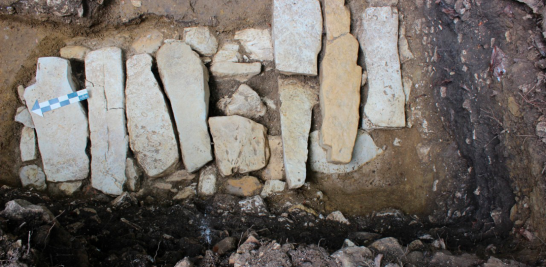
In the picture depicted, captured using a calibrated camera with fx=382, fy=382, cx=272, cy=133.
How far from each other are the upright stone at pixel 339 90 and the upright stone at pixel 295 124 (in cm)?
14

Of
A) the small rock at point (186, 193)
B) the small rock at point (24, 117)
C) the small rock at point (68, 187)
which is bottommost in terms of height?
the small rock at point (186, 193)

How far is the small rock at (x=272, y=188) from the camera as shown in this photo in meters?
2.99

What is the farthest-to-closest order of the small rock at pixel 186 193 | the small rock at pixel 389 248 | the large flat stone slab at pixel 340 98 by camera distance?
1. the small rock at pixel 186 193
2. the large flat stone slab at pixel 340 98
3. the small rock at pixel 389 248

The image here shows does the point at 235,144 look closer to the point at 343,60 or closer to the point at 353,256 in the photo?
the point at 343,60

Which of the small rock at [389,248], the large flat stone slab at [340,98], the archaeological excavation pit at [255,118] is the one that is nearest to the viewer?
the small rock at [389,248]

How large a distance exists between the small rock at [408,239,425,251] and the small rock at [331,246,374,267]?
12.5 inches

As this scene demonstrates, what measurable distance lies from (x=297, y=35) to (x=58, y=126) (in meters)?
1.98

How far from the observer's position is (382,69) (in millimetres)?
3041

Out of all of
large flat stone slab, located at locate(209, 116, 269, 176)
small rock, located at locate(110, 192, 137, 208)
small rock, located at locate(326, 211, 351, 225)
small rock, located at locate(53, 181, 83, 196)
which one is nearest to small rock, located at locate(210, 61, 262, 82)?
large flat stone slab, located at locate(209, 116, 269, 176)

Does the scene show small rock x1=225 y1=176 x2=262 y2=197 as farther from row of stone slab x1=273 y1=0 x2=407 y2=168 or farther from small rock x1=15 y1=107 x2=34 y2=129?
small rock x1=15 y1=107 x2=34 y2=129

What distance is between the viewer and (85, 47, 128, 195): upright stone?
2.93 metres

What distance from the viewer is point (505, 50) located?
2385mm

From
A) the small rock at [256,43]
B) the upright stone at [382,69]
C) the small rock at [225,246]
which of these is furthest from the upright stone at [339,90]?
the small rock at [225,246]

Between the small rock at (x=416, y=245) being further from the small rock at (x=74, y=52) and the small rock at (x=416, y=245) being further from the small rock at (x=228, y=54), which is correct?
the small rock at (x=74, y=52)
